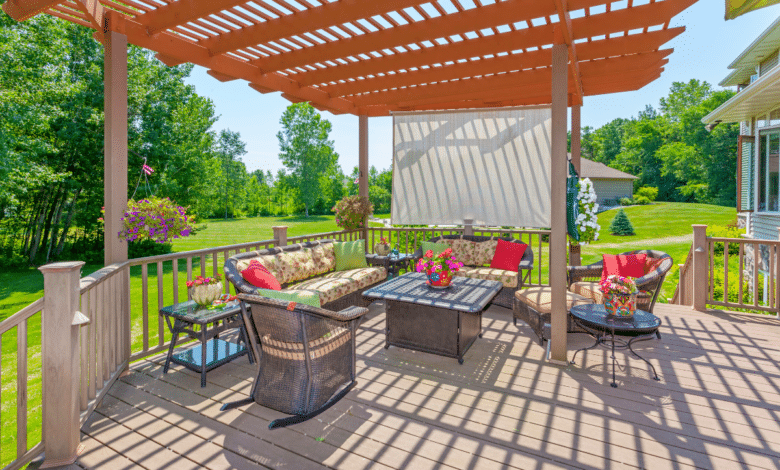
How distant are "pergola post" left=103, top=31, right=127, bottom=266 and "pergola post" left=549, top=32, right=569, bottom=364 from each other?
3565 mm

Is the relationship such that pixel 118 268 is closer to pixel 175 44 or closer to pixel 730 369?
pixel 175 44

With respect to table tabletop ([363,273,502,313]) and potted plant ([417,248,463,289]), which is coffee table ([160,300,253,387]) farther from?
potted plant ([417,248,463,289])

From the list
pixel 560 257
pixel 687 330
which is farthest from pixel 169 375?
pixel 687 330

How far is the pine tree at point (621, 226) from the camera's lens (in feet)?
59.1

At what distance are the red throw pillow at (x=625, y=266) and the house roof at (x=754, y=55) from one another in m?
7.26

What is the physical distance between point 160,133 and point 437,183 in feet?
38.4

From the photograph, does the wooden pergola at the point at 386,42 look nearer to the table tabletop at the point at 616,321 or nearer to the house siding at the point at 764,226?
the table tabletop at the point at 616,321

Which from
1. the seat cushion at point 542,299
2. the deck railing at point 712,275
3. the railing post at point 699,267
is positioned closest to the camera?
the seat cushion at point 542,299

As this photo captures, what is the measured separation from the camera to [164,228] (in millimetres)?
3268

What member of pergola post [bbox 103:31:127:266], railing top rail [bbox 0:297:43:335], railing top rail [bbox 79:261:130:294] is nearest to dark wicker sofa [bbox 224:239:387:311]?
railing top rail [bbox 79:261:130:294]

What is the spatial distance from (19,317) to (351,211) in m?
4.87

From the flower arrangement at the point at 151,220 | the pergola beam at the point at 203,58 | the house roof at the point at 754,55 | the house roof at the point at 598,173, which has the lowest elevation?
the flower arrangement at the point at 151,220

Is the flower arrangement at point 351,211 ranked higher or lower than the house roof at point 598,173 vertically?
lower

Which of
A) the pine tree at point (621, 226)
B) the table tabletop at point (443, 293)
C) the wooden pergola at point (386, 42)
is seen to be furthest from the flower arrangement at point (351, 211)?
the pine tree at point (621, 226)
